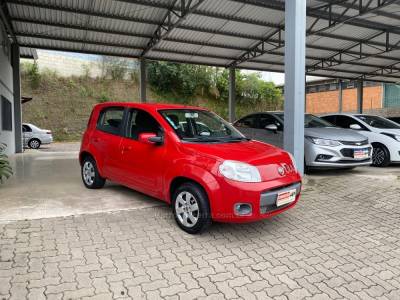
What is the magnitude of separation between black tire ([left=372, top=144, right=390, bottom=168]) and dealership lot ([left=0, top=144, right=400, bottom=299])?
3.26 m

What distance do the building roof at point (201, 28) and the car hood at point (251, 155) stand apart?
632 cm

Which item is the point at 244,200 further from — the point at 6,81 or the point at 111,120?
the point at 6,81

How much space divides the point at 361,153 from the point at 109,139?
497 cm

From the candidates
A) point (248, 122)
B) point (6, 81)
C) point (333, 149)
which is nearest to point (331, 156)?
point (333, 149)

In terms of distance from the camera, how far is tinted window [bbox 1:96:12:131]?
32.0 feet

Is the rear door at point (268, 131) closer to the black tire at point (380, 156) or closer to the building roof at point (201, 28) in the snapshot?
the black tire at point (380, 156)

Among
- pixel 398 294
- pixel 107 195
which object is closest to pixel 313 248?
pixel 398 294

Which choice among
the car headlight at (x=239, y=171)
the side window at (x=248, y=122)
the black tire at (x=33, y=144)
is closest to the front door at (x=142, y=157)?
the car headlight at (x=239, y=171)

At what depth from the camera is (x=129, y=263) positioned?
2.96m

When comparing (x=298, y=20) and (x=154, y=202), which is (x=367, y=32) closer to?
(x=298, y=20)

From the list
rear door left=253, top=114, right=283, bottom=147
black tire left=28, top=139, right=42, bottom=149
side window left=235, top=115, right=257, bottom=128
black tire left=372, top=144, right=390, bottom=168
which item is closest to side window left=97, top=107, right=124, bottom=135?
rear door left=253, top=114, right=283, bottom=147

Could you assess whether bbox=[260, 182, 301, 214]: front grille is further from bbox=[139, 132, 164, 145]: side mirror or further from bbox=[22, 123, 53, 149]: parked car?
bbox=[22, 123, 53, 149]: parked car

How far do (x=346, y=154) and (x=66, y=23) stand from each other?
9.02 meters

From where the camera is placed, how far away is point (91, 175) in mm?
5484
